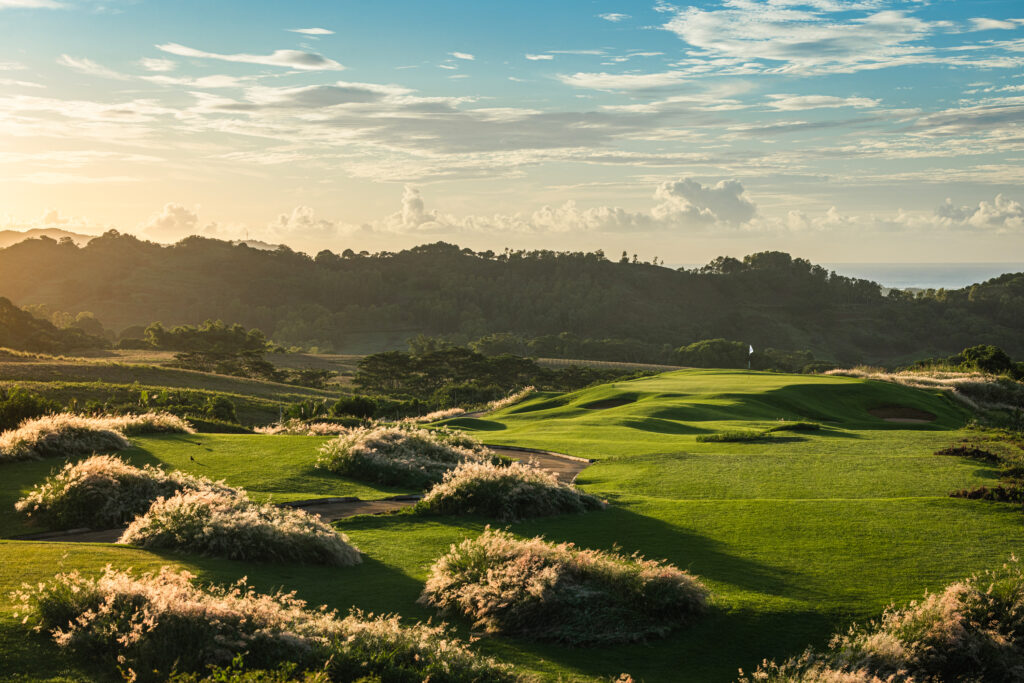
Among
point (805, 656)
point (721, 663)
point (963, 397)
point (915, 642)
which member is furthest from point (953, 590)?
point (963, 397)

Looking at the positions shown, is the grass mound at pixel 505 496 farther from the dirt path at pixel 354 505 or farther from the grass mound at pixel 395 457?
the grass mound at pixel 395 457

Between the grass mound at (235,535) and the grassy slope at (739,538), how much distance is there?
35 centimetres

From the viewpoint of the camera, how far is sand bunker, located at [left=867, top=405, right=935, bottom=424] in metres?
35.8

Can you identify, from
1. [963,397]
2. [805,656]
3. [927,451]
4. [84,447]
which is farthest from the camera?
[963,397]

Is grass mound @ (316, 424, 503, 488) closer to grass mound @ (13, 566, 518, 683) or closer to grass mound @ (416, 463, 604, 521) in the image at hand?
grass mound @ (416, 463, 604, 521)

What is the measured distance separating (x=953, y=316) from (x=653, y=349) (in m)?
89.6

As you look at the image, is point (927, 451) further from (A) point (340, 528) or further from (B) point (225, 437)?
(B) point (225, 437)

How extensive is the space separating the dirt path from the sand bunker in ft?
67.5

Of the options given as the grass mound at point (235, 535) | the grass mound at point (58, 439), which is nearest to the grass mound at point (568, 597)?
the grass mound at point (235, 535)

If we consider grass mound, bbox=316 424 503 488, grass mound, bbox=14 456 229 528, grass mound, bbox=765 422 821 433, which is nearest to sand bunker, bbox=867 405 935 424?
grass mound, bbox=765 422 821 433

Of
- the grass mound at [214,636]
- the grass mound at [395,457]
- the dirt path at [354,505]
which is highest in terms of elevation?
the grass mound at [214,636]

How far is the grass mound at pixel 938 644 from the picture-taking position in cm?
752

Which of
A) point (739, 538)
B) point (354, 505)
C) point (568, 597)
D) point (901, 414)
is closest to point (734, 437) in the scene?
point (739, 538)

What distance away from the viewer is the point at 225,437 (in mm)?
20672
